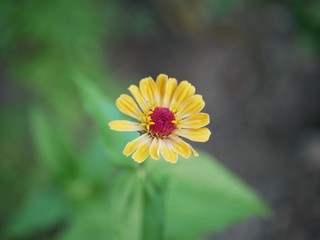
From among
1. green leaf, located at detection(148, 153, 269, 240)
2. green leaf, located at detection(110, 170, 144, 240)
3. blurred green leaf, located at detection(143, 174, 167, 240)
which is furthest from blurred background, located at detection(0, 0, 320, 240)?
blurred green leaf, located at detection(143, 174, 167, 240)

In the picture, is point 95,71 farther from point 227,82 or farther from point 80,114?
point 227,82

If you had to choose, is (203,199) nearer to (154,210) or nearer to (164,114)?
(154,210)

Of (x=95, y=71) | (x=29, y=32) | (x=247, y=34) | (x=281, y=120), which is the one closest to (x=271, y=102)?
(x=281, y=120)

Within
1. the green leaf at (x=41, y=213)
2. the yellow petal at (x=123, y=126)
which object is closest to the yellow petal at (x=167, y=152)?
the yellow petal at (x=123, y=126)

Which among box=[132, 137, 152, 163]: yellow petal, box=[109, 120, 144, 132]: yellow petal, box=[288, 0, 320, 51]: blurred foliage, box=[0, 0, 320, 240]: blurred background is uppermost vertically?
box=[288, 0, 320, 51]: blurred foliage

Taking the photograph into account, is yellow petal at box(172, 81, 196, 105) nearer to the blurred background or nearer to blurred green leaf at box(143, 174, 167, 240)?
blurred green leaf at box(143, 174, 167, 240)
